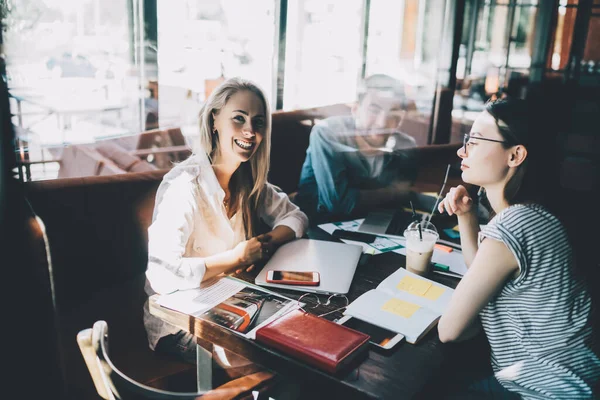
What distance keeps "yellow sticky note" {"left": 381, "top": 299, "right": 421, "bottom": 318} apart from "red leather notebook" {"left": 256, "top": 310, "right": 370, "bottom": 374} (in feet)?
0.63

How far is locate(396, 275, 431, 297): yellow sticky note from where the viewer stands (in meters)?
1.54

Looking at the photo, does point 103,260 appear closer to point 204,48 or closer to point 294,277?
point 294,277

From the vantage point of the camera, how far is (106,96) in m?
3.45

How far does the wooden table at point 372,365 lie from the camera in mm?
1113

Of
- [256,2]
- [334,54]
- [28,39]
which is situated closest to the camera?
[28,39]

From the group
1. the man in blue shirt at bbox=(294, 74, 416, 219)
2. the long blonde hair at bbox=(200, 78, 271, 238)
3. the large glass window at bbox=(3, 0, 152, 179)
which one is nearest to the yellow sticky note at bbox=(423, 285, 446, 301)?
the long blonde hair at bbox=(200, 78, 271, 238)

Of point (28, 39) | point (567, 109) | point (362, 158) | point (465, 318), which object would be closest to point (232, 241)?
point (465, 318)

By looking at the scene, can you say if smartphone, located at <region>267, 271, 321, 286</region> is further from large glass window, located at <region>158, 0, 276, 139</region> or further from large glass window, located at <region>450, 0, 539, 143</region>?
large glass window, located at <region>450, 0, 539, 143</region>

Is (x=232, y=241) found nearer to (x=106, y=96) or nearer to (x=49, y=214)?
(x=49, y=214)

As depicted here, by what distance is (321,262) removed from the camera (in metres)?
1.69

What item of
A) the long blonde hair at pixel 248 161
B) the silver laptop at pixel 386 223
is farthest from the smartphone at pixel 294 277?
the silver laptop at pixel 386 223

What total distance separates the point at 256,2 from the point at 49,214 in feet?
8.88

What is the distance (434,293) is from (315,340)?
1.58ft

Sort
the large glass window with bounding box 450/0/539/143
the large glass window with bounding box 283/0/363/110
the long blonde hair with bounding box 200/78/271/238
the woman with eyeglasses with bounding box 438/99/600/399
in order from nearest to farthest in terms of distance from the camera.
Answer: the woman with eyeglasses with bounding box 438/99/600/399 < the long blonde hair with bounding box 200/78/271/238 < the large glass window with bounding box 283/0/363/110 < the large glass window with bounding box 450/0/539/143
